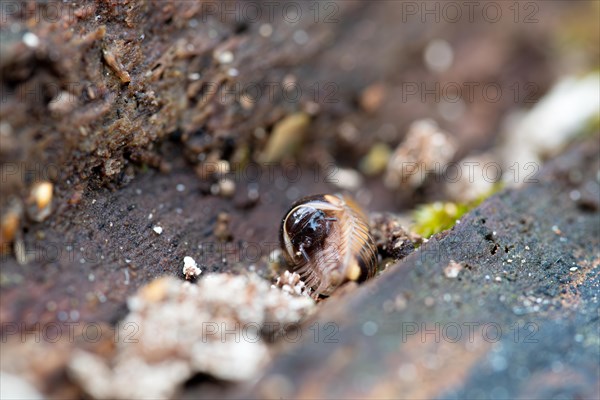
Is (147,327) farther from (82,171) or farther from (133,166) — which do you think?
(133,166)

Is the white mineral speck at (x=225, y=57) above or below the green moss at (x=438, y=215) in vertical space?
above

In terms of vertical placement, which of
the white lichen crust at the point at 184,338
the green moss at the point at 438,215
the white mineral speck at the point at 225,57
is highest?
the white mineral speck at the point at 225,57

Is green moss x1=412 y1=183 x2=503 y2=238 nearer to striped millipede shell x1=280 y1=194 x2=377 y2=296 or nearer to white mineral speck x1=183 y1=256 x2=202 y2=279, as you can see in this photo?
striped millipede shell x1=280 y1=194 x2=377 y2=296

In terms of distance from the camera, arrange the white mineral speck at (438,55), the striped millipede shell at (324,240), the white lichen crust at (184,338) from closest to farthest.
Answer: the white lichen crust at (184,338), the striped millipede shell at (324,240), the white mineral speck at (438,55)

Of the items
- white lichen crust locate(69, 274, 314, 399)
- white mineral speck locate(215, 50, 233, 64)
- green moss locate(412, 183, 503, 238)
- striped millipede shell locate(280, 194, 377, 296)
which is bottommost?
green moss locate(412, 183, 503, 238)

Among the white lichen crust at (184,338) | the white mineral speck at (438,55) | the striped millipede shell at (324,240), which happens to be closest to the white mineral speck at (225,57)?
the striped millipede shell at (324,240)

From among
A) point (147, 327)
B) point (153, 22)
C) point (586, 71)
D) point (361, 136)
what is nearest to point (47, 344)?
point (147, 327)

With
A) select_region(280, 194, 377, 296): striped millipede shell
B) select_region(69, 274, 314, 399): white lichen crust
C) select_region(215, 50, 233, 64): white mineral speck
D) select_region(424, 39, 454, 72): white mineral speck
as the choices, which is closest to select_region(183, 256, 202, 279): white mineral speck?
select_region(69, 274, 314, 399): white lichen crust

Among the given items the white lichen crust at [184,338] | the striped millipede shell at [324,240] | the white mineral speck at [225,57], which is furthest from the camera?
the white mineral speck at [225,57]

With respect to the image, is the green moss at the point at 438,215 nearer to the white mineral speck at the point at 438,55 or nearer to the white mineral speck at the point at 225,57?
the white mineral speck at the point at 438,55
